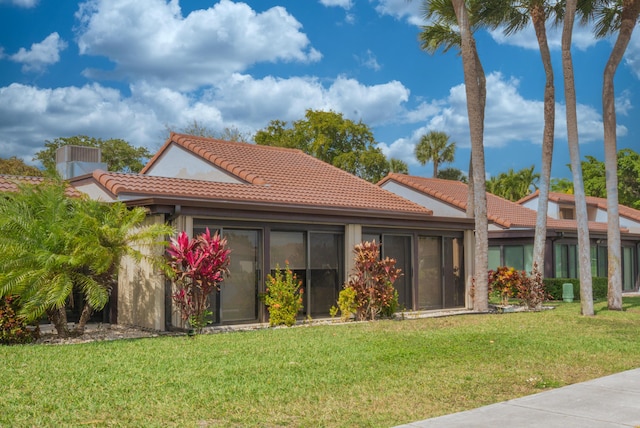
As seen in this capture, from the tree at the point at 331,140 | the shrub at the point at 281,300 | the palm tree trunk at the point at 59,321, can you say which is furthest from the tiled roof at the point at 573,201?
the palm tree trunk at the point at 59,321

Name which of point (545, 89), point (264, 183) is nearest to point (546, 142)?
point (545, 89)

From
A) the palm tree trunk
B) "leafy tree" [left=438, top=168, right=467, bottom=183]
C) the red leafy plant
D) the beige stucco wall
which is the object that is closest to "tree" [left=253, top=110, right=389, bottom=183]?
Answer: "leafy tree" [left=438, top=168, right=467, bottom=183]

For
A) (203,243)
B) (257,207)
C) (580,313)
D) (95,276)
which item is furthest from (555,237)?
(95,276)

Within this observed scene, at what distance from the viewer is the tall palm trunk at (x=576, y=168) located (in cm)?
1792

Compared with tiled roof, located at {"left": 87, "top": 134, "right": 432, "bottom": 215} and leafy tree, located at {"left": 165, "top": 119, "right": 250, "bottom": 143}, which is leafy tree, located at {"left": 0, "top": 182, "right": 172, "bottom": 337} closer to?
tiled roof, located at {"left": 87, "top": 134, "right": 432, "bottom": 215}

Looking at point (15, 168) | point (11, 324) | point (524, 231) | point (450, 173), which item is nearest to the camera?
point (11, 324)

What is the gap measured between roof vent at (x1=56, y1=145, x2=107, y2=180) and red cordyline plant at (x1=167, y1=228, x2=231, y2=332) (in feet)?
31.9

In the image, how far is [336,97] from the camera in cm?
5481

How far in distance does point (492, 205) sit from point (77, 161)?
62.5 feet

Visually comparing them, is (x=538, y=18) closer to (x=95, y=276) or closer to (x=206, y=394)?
(x=95, y=276)

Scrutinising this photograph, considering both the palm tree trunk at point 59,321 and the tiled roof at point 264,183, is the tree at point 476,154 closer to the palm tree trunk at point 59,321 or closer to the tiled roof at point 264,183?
the tiled roof at point 264,183

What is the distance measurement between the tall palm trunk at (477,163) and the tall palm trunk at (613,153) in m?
3.72

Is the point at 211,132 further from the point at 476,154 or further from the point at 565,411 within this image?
the point at 565,411

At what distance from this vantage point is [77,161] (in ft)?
72.2
